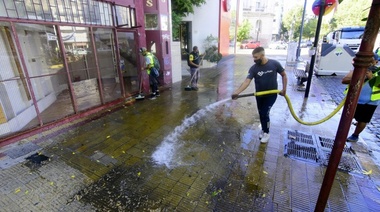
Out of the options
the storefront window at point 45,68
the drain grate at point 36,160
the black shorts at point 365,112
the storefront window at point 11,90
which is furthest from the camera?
the storefront window at point 45,68

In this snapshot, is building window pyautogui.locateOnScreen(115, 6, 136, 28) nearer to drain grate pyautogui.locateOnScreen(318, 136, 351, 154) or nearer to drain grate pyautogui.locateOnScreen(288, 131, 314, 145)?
drain grate pyautogui.locateOnScreen(288, 131, 314, 145)

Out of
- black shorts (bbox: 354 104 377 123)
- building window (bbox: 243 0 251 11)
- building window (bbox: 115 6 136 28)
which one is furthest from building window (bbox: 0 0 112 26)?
building window (bbox: 243 0 251 11)

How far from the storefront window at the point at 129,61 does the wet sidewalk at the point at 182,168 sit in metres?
2.52

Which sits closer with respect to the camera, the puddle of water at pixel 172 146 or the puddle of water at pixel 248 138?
the puddle of water at pixel 172 146

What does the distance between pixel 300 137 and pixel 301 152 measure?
616 mm

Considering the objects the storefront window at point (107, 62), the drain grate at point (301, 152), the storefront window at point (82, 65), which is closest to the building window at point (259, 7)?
the storefront window at point (107, 62)

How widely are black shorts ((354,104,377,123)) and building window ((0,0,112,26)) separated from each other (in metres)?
6.38

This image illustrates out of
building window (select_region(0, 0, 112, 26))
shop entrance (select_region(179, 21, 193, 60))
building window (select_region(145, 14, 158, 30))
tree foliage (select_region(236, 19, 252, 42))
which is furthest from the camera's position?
tree foliage (select_region(236, 19, 252, 42))

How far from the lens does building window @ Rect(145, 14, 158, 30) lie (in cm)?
798

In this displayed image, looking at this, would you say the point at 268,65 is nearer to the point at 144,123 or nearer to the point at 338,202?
the point at 338,202

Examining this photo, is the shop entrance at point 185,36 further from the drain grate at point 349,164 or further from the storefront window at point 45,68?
the drain grate at point 349,164

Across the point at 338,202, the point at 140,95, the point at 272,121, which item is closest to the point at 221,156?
the point at 338,202

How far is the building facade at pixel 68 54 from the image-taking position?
4344 mm

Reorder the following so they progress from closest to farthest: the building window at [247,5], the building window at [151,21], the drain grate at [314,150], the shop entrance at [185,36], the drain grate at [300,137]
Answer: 1. the drain grate at [314,150]
2. the drain grate at [300,137]
3. the building window at [151,21]
4. the shop entrance at [185,36]
5. the building window at [247,5]
